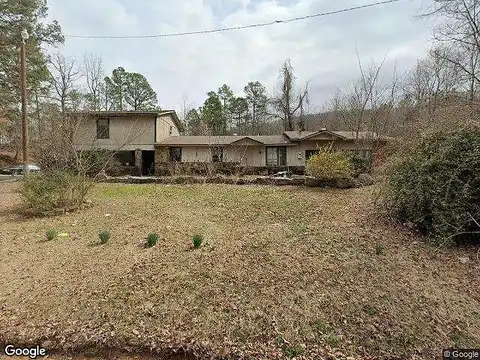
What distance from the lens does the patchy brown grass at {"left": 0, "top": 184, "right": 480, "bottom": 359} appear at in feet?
10.2

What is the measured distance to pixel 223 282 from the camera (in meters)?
4.01

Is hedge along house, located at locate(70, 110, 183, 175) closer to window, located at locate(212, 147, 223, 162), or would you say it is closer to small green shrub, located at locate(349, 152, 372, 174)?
window, located at locate(212, 147, 223, 162)

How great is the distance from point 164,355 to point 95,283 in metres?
1.76

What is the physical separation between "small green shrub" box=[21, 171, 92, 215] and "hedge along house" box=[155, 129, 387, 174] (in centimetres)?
1235

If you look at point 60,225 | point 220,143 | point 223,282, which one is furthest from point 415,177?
point 220,143

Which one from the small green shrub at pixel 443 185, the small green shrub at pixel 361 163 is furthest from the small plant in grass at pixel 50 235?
the small green shrub at pixel 361 163

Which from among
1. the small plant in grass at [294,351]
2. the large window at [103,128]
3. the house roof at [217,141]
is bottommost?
the small plant in grass at [294,351]

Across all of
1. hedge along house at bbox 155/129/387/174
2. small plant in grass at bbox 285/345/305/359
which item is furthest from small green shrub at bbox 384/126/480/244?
hedge along house at bbox 155/129/387/174

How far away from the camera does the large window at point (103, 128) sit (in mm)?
20234

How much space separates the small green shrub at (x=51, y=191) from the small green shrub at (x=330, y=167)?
8081mm

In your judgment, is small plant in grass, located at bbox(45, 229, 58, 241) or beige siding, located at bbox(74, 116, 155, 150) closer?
small plant in grass, located at bbox(45, 229, 58, 241)

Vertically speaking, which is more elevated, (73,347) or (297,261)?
(297,261)

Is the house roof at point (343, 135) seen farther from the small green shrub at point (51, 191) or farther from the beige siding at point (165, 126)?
the small green shrub at point (51, 191)

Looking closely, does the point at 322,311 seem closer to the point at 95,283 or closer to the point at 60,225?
the point at 95,283
